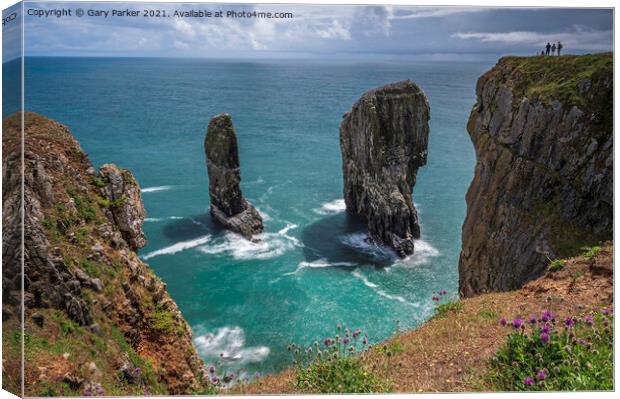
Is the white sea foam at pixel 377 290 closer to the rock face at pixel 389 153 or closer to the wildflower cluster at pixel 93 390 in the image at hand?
the rock face at pixel 389 153

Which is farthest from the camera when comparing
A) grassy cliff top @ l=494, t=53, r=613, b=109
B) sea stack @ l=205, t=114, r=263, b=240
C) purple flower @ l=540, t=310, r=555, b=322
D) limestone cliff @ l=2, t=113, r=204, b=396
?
sea stack @ l=205, t=114, r=263, b=240

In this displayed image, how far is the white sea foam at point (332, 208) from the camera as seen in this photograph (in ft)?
207

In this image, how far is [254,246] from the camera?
177ft

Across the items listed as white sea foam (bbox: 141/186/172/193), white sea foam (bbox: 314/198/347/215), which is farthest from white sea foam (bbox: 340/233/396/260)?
white sea foam (bbox: 141/186/172/193)

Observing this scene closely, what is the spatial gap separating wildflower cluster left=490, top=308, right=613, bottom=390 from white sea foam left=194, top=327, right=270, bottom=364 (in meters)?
26.2

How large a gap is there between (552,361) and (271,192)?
190 ft

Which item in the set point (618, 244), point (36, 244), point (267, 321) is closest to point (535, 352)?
point (618, 244)

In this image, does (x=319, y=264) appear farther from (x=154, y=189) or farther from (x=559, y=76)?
(x=559, y=76)

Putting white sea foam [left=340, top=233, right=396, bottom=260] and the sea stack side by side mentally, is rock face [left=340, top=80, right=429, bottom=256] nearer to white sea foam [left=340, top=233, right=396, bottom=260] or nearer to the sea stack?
white sea foam [left=340, top=233, right=396, bottom=260]

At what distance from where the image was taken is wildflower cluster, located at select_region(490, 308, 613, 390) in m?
9.63

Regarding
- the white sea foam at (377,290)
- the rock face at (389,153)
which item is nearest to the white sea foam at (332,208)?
the rock face at (389,153)

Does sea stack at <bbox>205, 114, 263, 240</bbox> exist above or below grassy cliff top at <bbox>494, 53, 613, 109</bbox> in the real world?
below

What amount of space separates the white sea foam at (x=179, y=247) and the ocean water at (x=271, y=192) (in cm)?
23

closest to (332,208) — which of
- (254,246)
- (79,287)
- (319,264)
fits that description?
(254,246)
